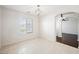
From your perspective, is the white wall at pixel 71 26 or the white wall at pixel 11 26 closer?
the white wall at pixel 11 26

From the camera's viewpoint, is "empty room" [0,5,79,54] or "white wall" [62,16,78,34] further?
"white wall" [62,16,78,34]

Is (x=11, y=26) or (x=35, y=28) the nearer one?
(x=11, y=26)

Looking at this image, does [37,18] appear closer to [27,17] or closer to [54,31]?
[27,17]

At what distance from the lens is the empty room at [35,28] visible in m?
1.56

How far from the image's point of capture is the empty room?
1.56 meters

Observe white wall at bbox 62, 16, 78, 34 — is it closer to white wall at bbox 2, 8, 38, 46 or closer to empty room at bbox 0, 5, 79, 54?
empty room at bbox 0, 5, 79, 54

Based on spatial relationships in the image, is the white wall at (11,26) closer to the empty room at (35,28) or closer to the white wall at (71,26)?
the empty room at (35,28)

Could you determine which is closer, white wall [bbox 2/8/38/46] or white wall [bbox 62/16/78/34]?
white wall [bbox 2/8/38/46]

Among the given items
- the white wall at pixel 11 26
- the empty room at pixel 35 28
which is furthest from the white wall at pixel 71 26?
the white wall at pixel 11 26

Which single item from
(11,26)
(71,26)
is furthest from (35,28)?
(71,26)

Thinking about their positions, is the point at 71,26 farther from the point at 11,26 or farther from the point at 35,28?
the point at 11,26

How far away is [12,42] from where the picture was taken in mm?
1705

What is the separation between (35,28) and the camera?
189 cm

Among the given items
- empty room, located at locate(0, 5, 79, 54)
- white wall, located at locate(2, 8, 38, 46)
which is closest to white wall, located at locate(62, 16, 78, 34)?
empty room, located at locate(0, 5, 79, 54)
